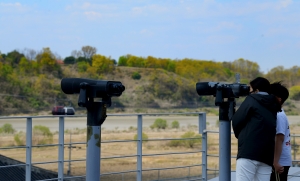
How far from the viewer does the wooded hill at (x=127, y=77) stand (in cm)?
5691

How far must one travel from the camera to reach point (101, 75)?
6681 cm

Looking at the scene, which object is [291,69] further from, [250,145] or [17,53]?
[250,145]

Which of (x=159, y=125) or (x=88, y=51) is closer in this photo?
(x=159, y=125)

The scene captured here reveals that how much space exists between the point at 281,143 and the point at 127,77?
223ft

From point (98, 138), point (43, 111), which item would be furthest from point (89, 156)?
point (43, 111)

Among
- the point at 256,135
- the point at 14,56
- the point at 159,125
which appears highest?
the point at 14,56

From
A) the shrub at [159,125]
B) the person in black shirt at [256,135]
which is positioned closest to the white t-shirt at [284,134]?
the person in black shirt at [256,135]

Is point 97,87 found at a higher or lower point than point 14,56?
lower

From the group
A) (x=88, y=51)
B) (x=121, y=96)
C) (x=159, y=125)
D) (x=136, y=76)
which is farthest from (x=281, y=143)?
(x=88, y=51)

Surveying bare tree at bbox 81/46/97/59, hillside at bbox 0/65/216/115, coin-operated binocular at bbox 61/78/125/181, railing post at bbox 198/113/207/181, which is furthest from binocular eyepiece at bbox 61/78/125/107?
bare tree at bbox 81/46/97/59

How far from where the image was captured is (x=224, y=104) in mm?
4625

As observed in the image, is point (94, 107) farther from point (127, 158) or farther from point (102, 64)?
point (102, 64)

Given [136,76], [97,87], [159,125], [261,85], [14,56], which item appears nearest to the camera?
[97,87]

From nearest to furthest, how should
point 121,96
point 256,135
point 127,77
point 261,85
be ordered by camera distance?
point 256,135 → point 261,85 → point 121,96 → point 127,77
